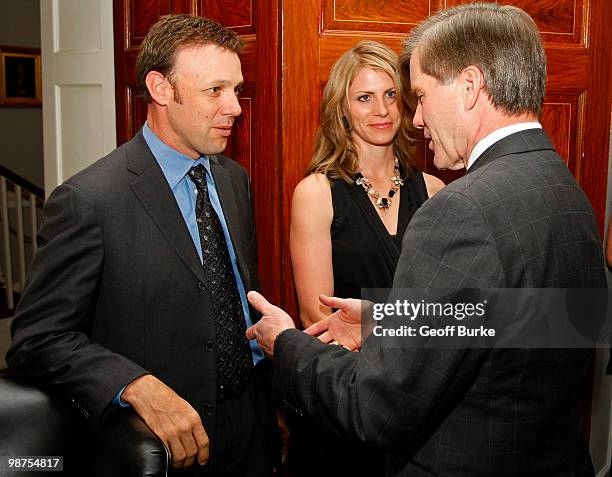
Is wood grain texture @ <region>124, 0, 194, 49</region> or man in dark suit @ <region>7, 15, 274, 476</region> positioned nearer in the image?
man in dark suit @ <region>7, 15, 274, 476</region>

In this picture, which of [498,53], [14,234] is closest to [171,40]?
[498,53]

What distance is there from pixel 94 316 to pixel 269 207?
97 centimetres

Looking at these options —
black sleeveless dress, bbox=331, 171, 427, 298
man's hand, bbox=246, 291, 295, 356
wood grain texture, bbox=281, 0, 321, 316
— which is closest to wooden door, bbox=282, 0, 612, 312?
wood grain texture, bbox=281, 0, 321, 316

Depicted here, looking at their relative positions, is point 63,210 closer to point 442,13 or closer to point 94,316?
point 94,316

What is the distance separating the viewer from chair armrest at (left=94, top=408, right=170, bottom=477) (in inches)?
56.2

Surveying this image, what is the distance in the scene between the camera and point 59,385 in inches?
64.1

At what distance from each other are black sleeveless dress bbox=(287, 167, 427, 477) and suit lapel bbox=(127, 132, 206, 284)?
2.12 ft

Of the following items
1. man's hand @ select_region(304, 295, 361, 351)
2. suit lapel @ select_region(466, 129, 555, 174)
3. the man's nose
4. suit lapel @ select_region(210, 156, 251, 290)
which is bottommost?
man's hand @ select_region(304, 295, 361, 351)

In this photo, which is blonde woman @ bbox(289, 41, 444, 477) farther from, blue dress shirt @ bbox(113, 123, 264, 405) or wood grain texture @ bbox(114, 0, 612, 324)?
blue dress shirt @ bbox(113, 123, 264, 405)

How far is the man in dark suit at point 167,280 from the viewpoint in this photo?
1.62m

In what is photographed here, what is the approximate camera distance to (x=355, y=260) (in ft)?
7.64

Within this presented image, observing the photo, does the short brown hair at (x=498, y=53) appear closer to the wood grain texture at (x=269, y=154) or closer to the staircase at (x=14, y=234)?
the wood grain texture at (x=269, y=154)

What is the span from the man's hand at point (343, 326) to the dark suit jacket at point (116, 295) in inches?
11.6

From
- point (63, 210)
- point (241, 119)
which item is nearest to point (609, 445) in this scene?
point (241, 119)
